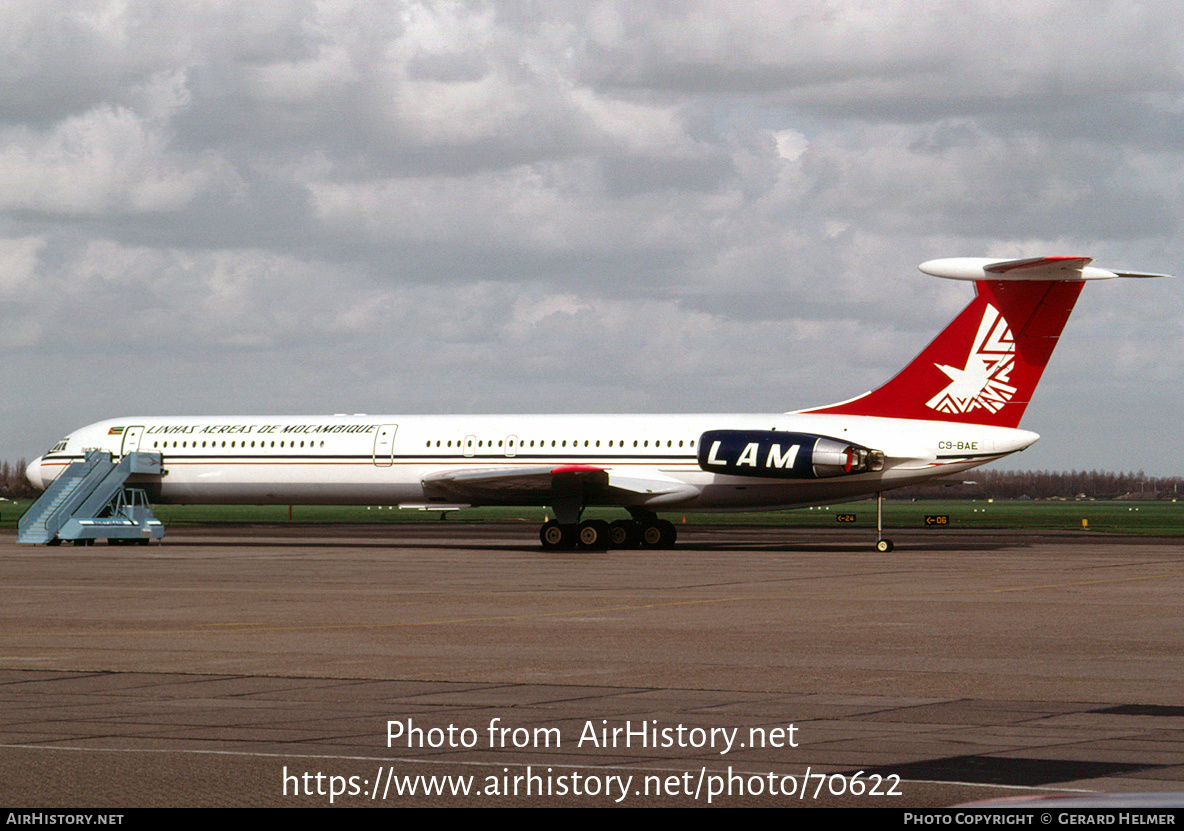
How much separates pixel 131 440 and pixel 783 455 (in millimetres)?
21605

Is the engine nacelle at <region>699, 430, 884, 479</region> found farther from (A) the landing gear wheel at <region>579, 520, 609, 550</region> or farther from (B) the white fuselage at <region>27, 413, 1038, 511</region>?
(A) the landing gear wheel at <region>579, 520, 609, 550</region>

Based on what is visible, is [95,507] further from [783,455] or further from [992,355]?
[992,355]

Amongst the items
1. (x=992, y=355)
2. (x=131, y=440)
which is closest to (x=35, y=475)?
(x=131, y=440)

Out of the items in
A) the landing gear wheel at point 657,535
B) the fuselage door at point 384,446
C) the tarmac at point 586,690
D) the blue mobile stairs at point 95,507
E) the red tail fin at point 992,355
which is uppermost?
the red tail fin at point 992,355

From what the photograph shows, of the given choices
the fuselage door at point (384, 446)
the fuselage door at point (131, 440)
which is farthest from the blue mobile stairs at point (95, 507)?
the fuselage door at point (384, 446)

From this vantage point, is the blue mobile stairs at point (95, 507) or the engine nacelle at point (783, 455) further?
the blue mobile stairs at point (95, 507)

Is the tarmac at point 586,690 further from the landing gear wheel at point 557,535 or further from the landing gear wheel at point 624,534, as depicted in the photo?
the landing gear wheel at point 624,534

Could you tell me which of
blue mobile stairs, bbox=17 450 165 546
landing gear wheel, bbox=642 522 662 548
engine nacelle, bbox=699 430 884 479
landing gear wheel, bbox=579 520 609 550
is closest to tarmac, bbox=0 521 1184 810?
engine nacelle, bbox=699 430 884 479

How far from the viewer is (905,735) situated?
10.4 metres

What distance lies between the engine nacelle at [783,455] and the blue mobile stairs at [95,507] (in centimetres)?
1810

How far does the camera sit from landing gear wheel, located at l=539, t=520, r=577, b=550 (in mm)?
41844

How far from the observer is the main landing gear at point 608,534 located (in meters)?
41.9

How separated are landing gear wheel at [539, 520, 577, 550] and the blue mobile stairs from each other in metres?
12.7
